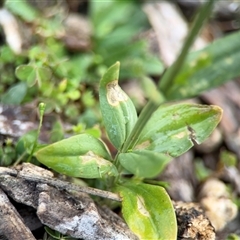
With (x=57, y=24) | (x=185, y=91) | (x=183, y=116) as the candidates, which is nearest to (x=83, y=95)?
(x=57, y=24)

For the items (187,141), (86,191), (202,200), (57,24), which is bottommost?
(202,200)

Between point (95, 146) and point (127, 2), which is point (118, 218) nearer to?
point (95, 146)

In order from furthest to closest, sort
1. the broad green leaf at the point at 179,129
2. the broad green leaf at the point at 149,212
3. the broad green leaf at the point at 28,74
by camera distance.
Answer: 1. the broad green leaf at the point at 28,74
2. the broad green leaf at the point at 179,129
3. the broad green leaf at the point at 149,212

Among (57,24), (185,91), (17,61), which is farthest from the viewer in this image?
(57,24)

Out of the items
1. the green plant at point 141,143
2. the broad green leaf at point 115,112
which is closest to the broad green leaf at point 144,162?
the green plant at point 141,143

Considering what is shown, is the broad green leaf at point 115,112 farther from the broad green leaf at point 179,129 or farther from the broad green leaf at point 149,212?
the broad green leaf at point 149,212

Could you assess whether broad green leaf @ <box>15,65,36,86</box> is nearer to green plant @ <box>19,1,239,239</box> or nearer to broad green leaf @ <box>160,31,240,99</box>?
green plant @ <box>19,1,239,239</box>

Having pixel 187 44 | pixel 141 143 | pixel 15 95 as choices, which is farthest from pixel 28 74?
pixel 187 44

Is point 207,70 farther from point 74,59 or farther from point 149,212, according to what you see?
point 74,59
